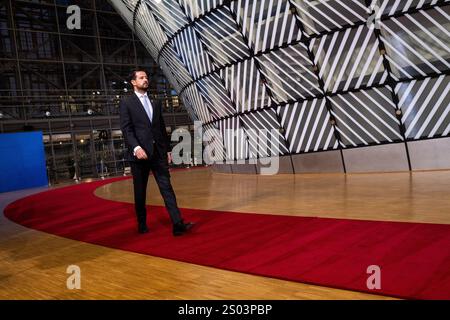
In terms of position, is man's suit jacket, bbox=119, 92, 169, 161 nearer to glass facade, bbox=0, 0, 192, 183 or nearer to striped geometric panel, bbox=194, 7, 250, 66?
striped geometric panel, bbox=194, 7, 250, 66

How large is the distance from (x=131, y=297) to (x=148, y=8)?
1215 centimetres

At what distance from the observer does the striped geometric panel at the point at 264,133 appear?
12.9 m

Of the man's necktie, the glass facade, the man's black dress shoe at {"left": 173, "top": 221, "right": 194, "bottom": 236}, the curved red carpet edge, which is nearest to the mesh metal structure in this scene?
the curved red carpet edge

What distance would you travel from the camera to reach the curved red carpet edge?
295cm

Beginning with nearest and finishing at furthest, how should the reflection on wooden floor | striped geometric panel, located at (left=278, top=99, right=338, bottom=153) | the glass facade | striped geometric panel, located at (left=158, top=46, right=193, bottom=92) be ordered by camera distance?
1. the reflection on wooden floor
2. striped geometric panel, located at (left=278, top=99, right=338, bottom=153)
3. striped geometric panel, located at (left=158, top=46, right=193, bottom=92)
4. the glass facade

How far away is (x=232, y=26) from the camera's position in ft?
39.3

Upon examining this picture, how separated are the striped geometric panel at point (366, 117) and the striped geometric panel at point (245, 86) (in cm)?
240

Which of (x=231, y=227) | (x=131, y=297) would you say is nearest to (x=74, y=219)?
(x=231, y=227)

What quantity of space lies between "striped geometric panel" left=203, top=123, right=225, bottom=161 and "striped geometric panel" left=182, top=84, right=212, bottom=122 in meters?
0.37

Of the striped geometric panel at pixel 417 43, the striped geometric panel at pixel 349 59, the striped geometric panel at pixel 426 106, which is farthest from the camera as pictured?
the striped geometric panel at pixel 349 59

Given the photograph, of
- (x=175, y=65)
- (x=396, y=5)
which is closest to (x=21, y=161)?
(x=175, y=65)

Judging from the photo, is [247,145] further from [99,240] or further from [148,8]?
[99,240]

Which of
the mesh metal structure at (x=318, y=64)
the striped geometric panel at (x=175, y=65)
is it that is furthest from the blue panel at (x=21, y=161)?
the mesh metal structure at (x=318, y=64)

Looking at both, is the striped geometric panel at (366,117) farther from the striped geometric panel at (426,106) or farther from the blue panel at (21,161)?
the blue panel at (21,161)
